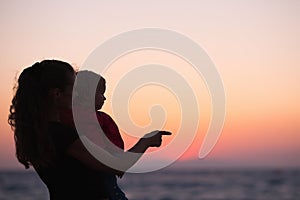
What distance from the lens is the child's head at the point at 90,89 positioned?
2645 mm

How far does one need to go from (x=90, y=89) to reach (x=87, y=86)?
0.06ft

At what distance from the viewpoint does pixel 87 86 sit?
2.67m

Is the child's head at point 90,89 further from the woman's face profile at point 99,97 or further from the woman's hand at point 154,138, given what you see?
the woman's hand at point 154,138

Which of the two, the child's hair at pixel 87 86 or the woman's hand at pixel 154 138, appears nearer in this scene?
the woman's hand at pixel 154 138

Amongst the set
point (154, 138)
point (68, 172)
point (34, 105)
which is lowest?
point (68, 172)

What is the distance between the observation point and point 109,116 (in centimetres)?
268

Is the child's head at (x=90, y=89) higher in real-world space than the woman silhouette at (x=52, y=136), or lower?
higher

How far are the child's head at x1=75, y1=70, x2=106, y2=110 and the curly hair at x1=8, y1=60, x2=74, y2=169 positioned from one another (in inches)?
2.1

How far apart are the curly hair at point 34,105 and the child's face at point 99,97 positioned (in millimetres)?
121

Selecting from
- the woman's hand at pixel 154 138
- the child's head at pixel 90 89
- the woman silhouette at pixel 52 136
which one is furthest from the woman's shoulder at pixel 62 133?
the woman's hand at pixel 154 138

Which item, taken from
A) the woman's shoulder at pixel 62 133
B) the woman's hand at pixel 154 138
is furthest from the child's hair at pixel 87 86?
the woman's hand at pixel 154 138

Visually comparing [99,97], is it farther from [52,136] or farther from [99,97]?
[52,136]

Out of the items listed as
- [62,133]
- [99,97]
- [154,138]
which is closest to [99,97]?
[99,97]

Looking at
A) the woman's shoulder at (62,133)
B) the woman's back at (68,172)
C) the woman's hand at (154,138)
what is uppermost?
the woman's hand at (154,138)
